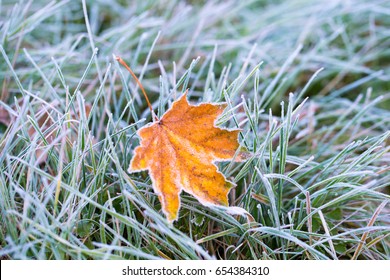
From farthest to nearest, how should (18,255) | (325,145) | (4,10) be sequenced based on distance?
1. (4,10)
2. (325,145)
3. (18,255)

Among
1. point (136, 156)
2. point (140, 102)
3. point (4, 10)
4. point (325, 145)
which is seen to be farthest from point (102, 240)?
point (4, 10)

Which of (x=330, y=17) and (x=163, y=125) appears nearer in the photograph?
(x=163, y=125)

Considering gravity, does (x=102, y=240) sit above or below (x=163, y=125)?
→ below

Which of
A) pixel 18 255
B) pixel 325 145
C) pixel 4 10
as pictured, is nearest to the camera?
pixel 18 255

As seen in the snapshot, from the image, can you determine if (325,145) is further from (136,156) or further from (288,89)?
(136,156)
